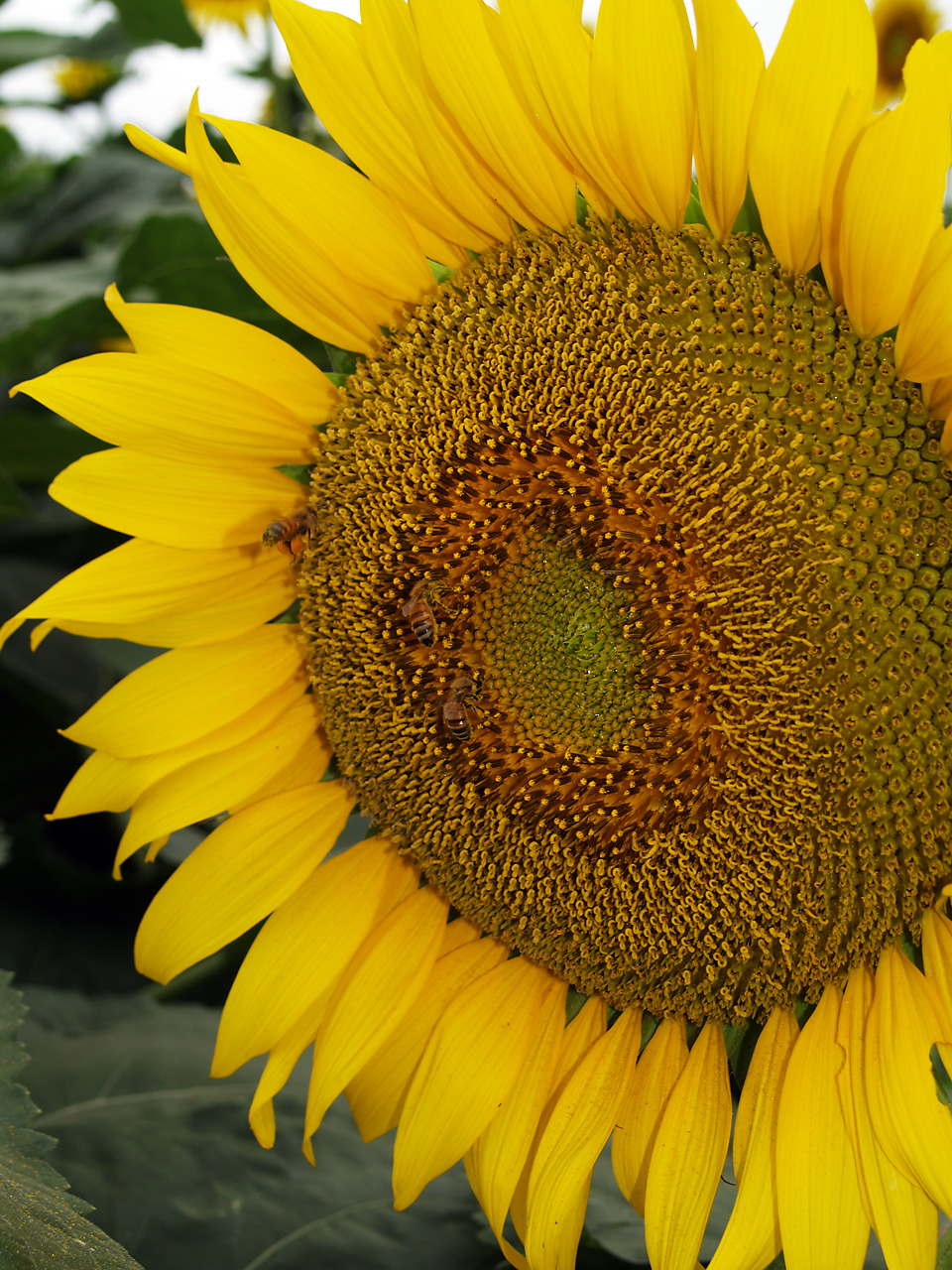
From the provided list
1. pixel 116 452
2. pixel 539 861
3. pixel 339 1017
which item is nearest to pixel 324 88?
pixel 116 452

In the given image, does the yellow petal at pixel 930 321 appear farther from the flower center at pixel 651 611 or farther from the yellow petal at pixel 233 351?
the yellow petal at pixel 233 351

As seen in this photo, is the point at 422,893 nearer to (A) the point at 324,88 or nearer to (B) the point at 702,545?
(B) the point at 702,545

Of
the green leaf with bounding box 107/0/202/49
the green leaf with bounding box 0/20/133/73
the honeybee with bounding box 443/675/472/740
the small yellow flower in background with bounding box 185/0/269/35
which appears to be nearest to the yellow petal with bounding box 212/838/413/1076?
the honeybee with bounding box 443/675/472/740

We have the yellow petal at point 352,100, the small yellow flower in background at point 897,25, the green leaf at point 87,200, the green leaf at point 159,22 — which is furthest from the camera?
the small yellow flower in background at point 897,25

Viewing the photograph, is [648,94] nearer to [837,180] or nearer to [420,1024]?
[837,180]

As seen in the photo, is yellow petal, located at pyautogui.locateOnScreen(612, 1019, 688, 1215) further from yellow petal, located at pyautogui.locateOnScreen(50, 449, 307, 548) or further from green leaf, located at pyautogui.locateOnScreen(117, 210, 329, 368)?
green leaf, located at pyautogui.locateOnScreen(117, 210, 329, 368)

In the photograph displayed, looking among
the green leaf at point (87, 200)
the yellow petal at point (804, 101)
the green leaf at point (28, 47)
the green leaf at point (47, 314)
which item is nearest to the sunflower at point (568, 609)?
the yellow petal at point (804, 101)
